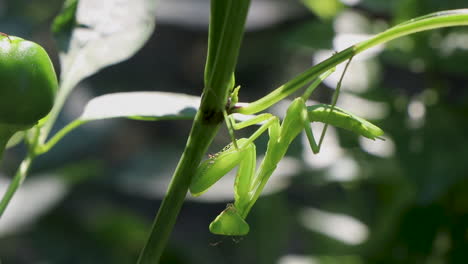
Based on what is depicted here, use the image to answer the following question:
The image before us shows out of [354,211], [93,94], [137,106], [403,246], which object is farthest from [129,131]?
[137,106]

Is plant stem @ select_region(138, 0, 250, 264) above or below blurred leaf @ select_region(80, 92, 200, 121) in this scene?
above

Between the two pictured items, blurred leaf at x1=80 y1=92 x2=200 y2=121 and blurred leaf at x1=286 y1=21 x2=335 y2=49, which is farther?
blurred leaf at x1=286 y1=21 x2=335 y2=49

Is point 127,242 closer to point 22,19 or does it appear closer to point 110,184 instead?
point 110,184

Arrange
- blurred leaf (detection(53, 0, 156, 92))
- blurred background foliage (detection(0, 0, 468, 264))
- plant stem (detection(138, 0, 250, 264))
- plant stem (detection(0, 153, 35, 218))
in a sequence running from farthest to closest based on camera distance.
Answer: blurred background foliage (detection(0, 0, 468, 264)), blurred leaf (detection(53, 0, 156, 92)), plant stem (detection(0, 153, 35, 218)), plant stem (detection(138, 0, 250, 264))

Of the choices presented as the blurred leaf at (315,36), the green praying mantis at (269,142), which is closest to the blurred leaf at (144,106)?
the green praying mantis at (269,142)

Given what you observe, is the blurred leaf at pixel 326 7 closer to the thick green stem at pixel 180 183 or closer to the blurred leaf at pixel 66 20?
the blurred leaf at pixel 66 20

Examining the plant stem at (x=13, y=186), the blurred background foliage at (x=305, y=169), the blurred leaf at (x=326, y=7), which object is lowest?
→ the blurred background foliage at (x=305, y=169)

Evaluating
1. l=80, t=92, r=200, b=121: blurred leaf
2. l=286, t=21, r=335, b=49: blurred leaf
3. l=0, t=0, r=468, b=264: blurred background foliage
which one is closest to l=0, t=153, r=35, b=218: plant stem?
l=80, t=92, r=200, b=121: blurred leaf

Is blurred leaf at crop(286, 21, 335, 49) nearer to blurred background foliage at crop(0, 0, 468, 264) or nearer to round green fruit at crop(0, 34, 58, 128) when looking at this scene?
blurred background foliage at crop(0, 0, 468, 264)
